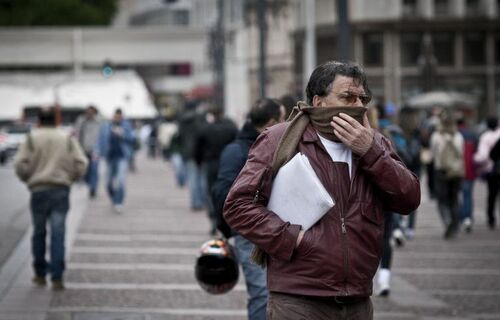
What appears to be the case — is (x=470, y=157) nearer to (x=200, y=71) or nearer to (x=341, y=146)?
(x=341, y=146)

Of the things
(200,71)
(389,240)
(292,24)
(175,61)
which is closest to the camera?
(389,240)

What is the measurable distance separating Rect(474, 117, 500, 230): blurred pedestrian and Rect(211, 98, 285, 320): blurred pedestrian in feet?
37.5

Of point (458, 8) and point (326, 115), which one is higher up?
point (326, 115)

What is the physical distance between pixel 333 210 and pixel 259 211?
12.4 inches

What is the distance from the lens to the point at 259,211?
5980mm

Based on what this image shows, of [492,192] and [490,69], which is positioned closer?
[492,192]

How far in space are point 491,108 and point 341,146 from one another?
60.8m

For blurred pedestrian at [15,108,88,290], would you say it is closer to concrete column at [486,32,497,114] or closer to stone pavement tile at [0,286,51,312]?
stone pavement tile at [0,286,51,312]

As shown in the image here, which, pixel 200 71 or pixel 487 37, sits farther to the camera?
pixel 200 71

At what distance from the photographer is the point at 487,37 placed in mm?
65938

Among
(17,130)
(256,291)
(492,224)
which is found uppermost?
(256,291)

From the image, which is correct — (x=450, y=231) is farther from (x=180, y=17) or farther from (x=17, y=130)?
(x=180, y=17)

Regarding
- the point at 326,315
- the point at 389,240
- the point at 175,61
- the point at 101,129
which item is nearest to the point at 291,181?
the point at 326,315

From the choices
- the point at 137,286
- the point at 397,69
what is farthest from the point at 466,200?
the point at 397,69
